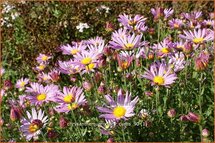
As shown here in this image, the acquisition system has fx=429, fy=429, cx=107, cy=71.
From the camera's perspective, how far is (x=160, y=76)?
1.97 m

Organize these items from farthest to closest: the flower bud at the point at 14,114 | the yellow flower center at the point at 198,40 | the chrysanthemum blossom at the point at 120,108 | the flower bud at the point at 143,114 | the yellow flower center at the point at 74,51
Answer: the yellow flower center at the point at 74,51
the yellow flower center at the point at 198,40
the flower bud at the point at 143,114
the flower bud at the point at 14,114
the chrysanthemum blossom at the point at 120,108

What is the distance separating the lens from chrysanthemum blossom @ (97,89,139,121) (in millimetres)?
1824

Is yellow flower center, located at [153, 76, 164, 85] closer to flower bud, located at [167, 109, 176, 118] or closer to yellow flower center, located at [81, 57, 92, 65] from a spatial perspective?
flower bud, located at [167, 109, 176, 118]

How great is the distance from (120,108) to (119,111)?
0.01 metres

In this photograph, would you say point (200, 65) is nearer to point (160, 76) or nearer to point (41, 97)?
point (160, 76)

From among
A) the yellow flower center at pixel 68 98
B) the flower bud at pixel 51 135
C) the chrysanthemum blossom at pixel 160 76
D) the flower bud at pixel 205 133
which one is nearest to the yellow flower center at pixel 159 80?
the chrysanthemum blossom at pixel 160 76

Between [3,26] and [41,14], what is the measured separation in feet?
1.57

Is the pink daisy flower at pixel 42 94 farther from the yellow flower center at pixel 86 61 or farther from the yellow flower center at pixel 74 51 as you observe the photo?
the yellow flower center at pixel 74 51

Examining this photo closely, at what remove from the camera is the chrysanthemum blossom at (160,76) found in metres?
1.96

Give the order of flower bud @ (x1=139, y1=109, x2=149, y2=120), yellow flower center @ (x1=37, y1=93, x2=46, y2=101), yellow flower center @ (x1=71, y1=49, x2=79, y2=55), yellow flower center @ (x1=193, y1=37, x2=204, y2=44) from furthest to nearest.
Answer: yellow flower center @ (x1=71, y1=49, x2=79, y2=55) → yellow flower center @ (x1=193, y1=37, x2=204, y2=44) → yellow flower center @ (x1=37, y1=93, x2=46, y2=101) → flower bud @ (x1=139, y1=109, x2=149, y2=120)

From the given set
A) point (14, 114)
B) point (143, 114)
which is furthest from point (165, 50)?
point (14, 114)

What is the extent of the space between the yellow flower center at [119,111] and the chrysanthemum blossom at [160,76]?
19 cm

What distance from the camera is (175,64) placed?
7.52 feet

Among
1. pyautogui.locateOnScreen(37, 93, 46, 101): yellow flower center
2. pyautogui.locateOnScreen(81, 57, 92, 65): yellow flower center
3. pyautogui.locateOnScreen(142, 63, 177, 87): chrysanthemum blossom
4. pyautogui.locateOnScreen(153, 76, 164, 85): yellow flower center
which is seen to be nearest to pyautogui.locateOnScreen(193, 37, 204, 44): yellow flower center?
pyautogui.locateOnScreen(142, 63, 177, 87): chrysanthemum blossom
